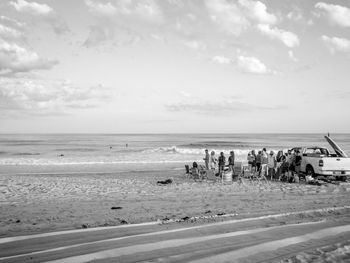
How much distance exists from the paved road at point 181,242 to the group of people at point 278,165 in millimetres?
9959

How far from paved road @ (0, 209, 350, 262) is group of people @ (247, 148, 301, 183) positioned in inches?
392

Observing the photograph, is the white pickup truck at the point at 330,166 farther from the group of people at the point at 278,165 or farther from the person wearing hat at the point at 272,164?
the person wearing hat at the point at 272,164

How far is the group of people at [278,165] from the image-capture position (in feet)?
58.3

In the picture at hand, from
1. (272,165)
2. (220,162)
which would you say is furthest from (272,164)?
(220,162)

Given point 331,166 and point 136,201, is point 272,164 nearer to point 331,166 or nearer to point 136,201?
point 331,166

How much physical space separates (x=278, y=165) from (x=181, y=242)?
1378cm

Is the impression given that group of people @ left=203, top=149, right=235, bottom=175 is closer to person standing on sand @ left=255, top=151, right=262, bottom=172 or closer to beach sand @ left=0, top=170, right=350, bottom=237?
person standing on sand @ left=255, top=151, right=262, bottom=172

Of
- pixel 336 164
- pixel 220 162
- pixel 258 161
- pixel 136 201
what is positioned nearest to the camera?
pixel 136 201

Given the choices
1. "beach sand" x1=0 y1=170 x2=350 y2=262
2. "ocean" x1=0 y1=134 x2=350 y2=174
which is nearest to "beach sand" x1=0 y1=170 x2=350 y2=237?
"beach sand" x1=0 y1=170 x2=350 y2=262

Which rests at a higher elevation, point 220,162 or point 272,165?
point 220,162

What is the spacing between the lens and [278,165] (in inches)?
746

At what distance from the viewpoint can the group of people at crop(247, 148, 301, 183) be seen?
58.3 ft

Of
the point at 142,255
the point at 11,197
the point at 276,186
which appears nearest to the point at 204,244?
the point at 142,255

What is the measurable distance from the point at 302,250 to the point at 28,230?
5483 millimetres
